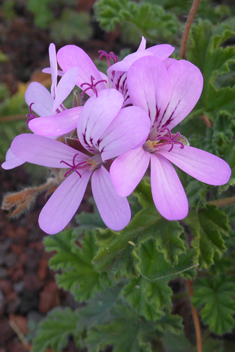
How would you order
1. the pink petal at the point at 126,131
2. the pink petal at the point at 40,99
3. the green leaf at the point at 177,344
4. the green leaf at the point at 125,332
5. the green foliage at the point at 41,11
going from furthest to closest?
the green foliage at the point at 41,11, the green leaf at the point at 177,344, the green leaf at the point at 125,332, the pink petal at the point at 40,99, the pink petal at the point at 126,131

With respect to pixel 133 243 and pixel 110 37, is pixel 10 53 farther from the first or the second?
pixel 133 243

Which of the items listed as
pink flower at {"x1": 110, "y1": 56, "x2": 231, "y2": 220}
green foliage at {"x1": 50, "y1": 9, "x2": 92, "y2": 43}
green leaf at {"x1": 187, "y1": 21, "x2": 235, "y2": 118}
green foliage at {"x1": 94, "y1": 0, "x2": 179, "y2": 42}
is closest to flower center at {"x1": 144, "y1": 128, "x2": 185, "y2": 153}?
pink flower at {"x1": 110, "y1": 56, "x2": 231, "y2": 220}

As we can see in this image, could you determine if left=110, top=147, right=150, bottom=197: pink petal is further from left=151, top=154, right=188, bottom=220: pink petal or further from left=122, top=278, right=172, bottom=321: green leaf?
left=122, top=278, right=172, bottom=321: green leaf

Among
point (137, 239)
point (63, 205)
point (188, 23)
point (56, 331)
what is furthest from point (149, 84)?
point (56, 331)

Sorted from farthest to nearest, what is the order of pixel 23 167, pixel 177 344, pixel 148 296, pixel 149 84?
1. pixel 23 167
2. pixel 177 344
3. pixel 148 296
4. pixel 149 84

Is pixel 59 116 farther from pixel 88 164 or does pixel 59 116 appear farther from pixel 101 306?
pixel 101 306

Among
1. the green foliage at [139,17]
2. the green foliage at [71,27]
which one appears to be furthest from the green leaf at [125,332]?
the green foliage at [71,27]

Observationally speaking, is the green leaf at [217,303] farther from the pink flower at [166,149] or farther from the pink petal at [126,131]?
the pink petal at [126,131]
